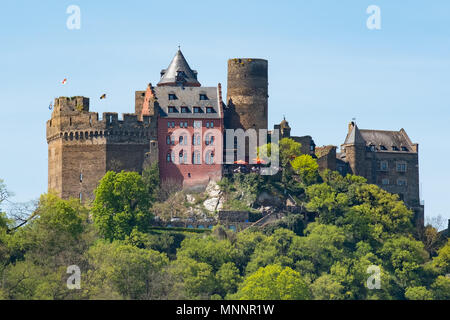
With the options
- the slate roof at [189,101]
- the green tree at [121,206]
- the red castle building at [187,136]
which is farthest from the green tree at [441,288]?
the green tree at [121,206]

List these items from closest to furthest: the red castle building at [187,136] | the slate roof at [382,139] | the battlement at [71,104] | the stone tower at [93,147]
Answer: the stone tower at [93,147] → the red castle building at [187,136] → the battlement at [71,104] → the slate roof at [382,139]

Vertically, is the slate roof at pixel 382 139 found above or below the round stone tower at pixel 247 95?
below

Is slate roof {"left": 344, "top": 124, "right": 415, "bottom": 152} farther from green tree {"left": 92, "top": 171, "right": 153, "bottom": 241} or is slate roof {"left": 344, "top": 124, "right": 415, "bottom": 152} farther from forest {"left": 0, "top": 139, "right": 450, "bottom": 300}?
green tree {"left": 92, "top": 171, "right": 153, "bottom": 241}

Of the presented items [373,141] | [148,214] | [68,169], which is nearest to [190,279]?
[148,214]

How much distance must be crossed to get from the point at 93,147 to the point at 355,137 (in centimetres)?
2757

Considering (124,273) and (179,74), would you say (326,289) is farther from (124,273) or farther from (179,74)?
(179,74)

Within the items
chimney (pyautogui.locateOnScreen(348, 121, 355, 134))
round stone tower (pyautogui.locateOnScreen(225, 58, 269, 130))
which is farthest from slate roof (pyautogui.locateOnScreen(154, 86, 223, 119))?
chimney (pyautogui.locateOnScreen(348, 121, 355, 134))

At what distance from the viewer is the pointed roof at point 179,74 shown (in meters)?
157

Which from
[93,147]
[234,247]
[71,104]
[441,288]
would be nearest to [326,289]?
[234,247]

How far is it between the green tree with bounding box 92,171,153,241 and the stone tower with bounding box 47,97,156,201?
4.96m

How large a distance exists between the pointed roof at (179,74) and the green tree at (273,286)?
2708 centimetres

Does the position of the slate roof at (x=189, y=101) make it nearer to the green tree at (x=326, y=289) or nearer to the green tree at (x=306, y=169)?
the green tree at (x=306, y=169)

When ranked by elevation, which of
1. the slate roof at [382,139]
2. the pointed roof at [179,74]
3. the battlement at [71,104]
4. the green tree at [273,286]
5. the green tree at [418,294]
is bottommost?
the green tree at [418,294]

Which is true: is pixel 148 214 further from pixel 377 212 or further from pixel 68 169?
pixel 377 212
